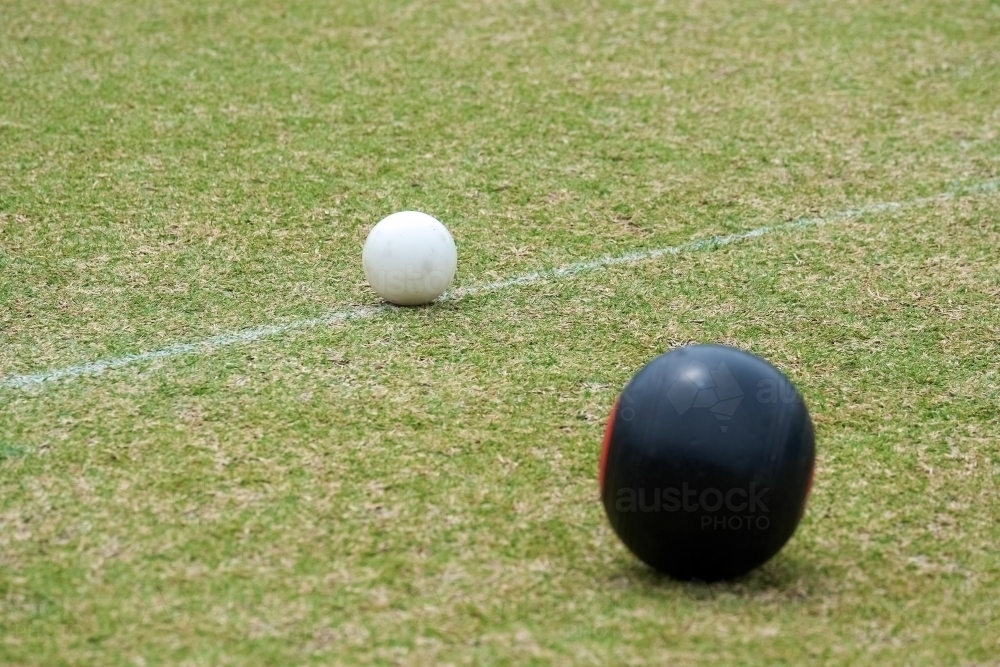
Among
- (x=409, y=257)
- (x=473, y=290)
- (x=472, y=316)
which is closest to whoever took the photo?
(x=409, y=257)

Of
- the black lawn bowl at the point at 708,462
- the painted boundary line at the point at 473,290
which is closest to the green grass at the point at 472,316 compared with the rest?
the painted boundary line at the point at 473,290

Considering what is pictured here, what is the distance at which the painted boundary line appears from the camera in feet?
18.9

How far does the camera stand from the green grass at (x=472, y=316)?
13.8ft

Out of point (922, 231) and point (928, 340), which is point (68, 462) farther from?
point (922, 231)

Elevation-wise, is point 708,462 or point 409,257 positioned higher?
point 708,462

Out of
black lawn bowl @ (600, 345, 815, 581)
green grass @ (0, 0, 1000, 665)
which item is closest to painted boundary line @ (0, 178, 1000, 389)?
green grass @ (0, 0, 1000, 665)

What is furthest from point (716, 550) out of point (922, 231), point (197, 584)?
point (922, 231)

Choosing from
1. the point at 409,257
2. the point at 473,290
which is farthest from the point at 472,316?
the point at 409,257

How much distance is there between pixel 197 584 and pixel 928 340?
3643 mm

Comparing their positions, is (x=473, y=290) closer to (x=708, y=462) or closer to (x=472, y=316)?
(x=472, y=316)

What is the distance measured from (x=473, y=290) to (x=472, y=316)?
0.33 meters

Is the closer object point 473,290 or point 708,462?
point 708,462

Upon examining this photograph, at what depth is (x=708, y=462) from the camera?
4047 mm

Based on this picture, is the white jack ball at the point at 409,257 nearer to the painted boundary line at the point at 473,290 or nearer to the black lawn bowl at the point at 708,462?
the painted boundary line at the point at 473,290
